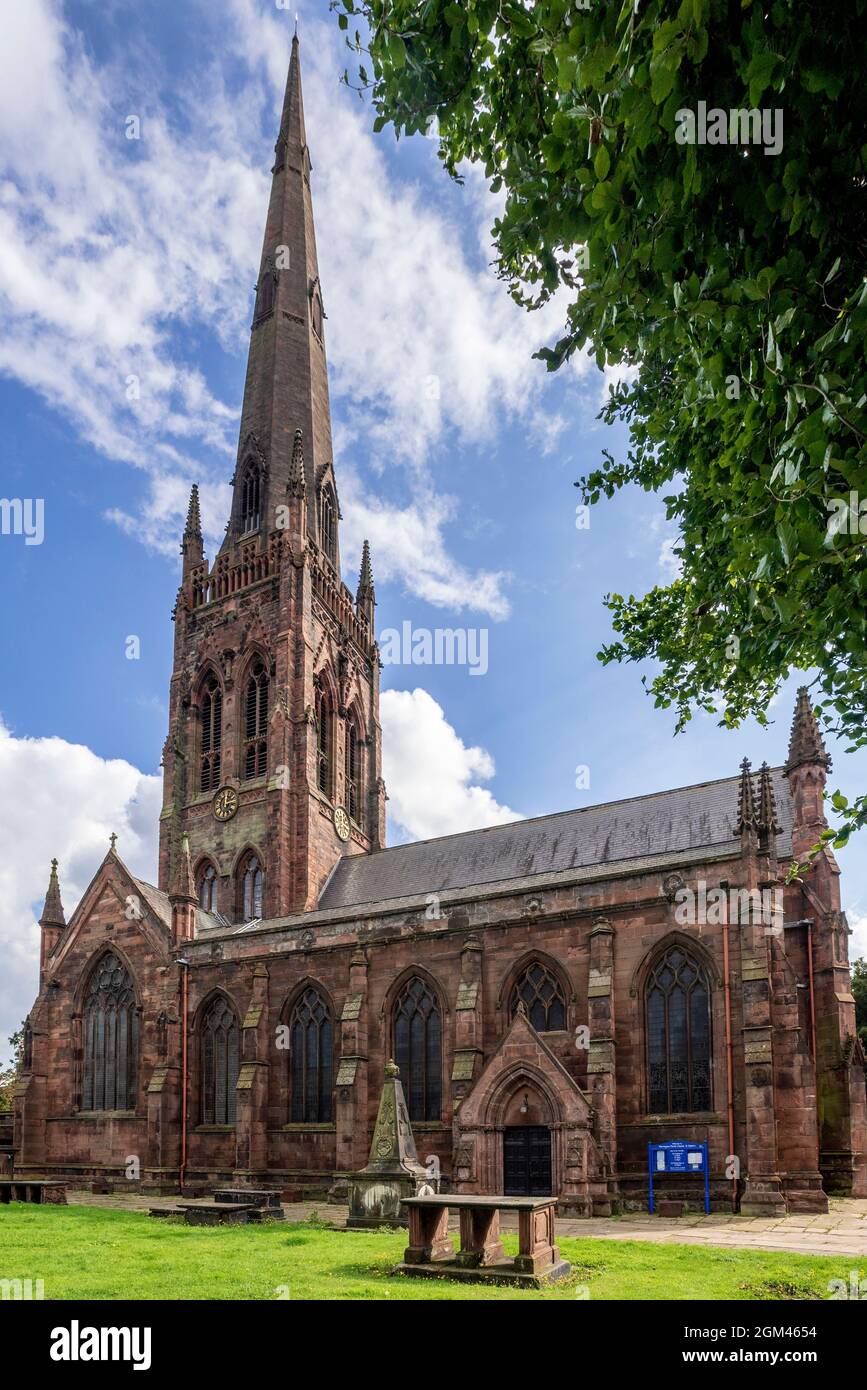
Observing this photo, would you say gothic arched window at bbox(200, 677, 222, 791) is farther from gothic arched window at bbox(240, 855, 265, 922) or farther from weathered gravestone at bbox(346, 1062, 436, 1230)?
weathered gravestone at bbox(346, 1062, 436, 1230)

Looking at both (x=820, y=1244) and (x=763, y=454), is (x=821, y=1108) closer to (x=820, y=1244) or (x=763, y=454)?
(x=820, y=1244)

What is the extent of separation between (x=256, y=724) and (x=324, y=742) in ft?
10.7

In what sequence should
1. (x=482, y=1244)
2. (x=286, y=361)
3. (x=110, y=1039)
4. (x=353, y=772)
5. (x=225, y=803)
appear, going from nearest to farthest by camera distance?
(x=482, y=1244) → (x=110, y=1039) → (x=225, y=803) → (x=353, y=772) → (x=286, y=361)

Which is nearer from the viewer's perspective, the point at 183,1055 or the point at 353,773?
the point at 183,1055

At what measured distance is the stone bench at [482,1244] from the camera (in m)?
12.2

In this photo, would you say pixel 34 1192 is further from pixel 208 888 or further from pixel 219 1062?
pixel 208 888

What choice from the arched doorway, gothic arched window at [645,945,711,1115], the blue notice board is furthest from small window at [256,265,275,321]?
the blue notice board

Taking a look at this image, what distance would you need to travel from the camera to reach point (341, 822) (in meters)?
44.1

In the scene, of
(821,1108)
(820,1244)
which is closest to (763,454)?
(820,1244)

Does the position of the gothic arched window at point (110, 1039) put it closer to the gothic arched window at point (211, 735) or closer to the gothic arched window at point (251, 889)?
the gothic arched window at point (251, 889)

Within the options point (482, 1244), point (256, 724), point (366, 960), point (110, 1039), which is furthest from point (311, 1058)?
point (482, 1244)

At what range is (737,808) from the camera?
31.1m
